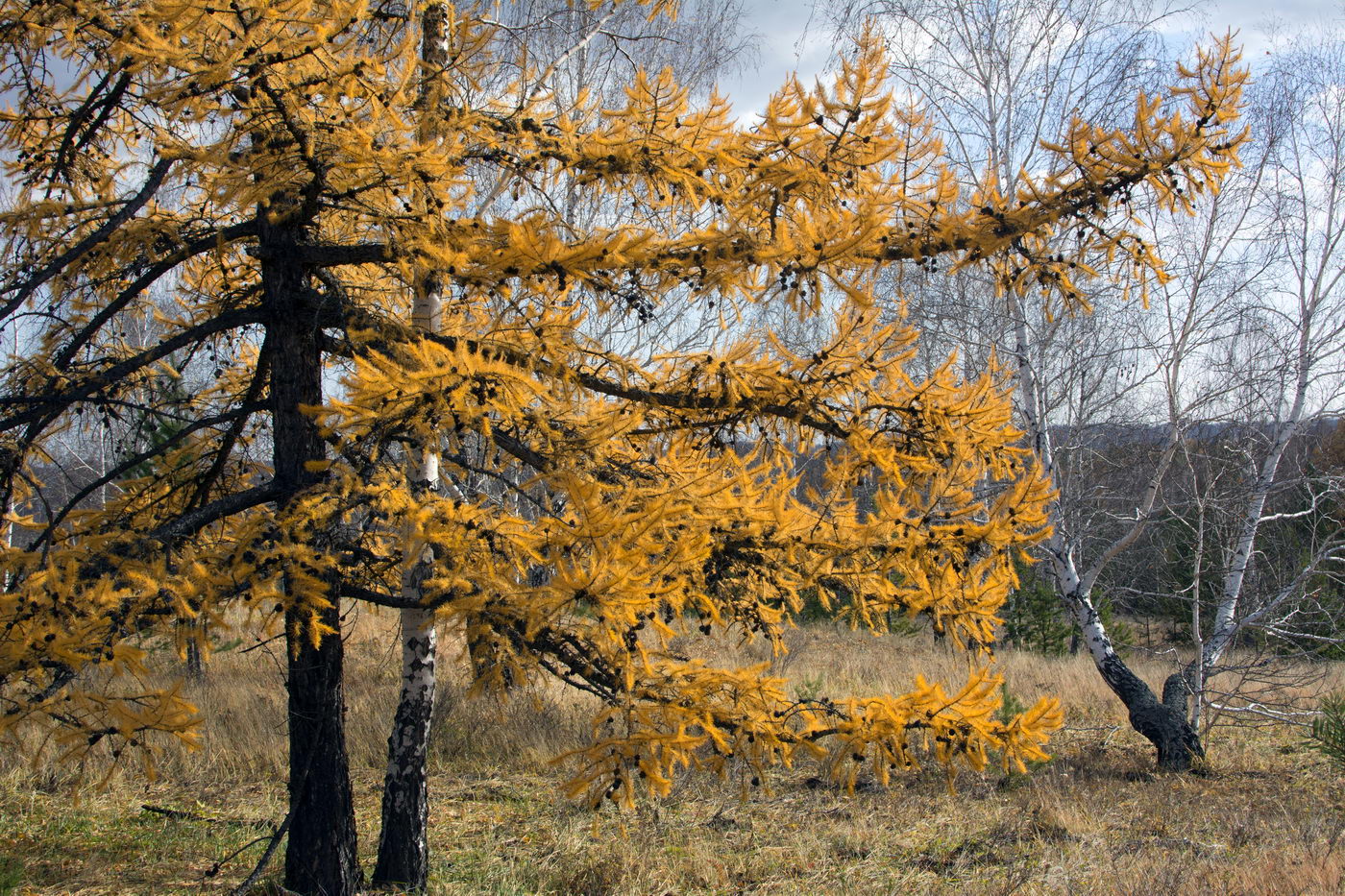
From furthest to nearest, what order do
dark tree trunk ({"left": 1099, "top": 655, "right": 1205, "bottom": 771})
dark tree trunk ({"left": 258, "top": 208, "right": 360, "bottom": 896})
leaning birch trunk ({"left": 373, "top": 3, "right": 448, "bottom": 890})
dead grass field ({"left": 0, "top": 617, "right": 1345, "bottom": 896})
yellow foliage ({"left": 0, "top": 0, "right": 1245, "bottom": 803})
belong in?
dark tree trunk ({"left": 1099, "top": 655, "right": 1205, "bottom": 771}), dead grass field ({"left": 0, "top": 617, "right": 1345, "bottom": 896}), leaning birch trunk ({"left": 373, "top": 3, "right": 448, "bottom": 890}), dark tree trunk ({"left": 258, "top": 208, "right": 360, "bottom": 896}), yellow foliage ({"left": 0, "top": 0, "right": 1245, "bottom": 803})

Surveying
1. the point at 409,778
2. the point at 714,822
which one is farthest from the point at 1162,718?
the point at 409,778

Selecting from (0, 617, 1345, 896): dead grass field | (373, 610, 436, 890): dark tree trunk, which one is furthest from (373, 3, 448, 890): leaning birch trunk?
(0, 617, 1345, 896): dead grass field

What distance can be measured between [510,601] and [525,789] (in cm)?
529

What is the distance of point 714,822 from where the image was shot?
21.8 ft

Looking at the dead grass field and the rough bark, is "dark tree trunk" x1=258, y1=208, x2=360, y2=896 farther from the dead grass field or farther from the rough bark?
the rough bark

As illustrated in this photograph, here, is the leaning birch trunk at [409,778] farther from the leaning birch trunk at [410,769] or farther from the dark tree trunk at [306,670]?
the dark tree trunk at [306,670]

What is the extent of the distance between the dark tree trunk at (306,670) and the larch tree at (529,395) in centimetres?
2

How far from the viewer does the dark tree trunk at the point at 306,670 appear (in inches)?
176

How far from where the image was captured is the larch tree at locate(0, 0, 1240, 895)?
10.4 ft

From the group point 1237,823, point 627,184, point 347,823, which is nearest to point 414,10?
point 627,184

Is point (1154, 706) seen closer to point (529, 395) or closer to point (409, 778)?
point (409, 778)

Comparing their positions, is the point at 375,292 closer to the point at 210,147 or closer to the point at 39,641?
the point at 210,147

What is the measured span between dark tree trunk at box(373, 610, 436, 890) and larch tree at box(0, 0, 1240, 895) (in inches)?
3.7

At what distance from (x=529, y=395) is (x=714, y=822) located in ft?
14.0
